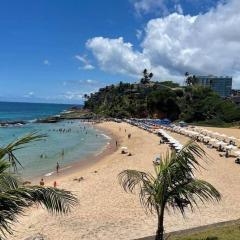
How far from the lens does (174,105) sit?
10469 cm

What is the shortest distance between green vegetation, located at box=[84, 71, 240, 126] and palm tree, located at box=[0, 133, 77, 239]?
276 ft

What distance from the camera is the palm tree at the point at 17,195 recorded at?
19.0ft

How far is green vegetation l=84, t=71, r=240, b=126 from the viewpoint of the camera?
305 ft

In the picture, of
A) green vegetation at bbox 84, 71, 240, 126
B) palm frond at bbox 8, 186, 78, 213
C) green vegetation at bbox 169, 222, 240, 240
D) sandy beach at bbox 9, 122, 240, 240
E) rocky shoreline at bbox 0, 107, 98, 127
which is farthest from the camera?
rocky shoreline at bbox 0, 107, 98, 127

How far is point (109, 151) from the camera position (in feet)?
163

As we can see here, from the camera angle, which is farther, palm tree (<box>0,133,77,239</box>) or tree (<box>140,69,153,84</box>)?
tree (<box>140,69,153,84</box>)

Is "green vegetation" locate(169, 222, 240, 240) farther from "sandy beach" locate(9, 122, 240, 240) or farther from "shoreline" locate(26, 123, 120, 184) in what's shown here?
"shoreline" locate(26, 123, 120, 184)

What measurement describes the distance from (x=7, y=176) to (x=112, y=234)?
406 inches

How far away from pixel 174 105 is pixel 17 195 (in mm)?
99935

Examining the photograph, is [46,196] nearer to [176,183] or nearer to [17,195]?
[17,195]

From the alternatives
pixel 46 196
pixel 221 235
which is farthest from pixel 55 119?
pixel 46 196

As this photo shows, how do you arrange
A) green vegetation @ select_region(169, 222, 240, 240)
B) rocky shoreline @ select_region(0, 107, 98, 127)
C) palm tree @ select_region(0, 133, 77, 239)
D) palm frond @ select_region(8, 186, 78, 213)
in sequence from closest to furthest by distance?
palm tree @ select_region(0, 133, 77, 239)
palm frond @ select_region(8, 186, 78, 213)
green vegetation @ select_region(169, 222, 240, 240)
rocky shoreline @ select_region(0, 107, 98, 127)

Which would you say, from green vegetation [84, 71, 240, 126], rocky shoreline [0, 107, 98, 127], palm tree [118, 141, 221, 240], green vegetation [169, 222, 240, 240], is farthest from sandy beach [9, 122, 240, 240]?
rocky shoreline [0, 107, 98, 127]

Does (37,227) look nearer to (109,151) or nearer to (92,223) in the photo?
(92,223)
